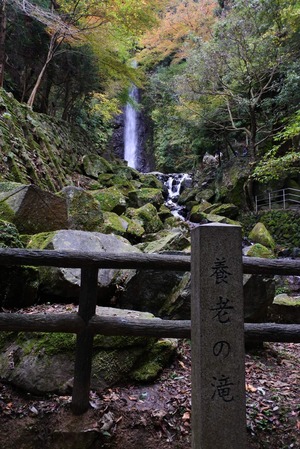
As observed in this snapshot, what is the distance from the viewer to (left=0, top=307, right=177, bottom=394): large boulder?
2.36m

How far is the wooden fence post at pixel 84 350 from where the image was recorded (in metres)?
2.21

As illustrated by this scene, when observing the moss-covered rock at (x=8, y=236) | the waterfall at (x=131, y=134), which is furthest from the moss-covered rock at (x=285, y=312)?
the waterfall at (x=131, y=134)

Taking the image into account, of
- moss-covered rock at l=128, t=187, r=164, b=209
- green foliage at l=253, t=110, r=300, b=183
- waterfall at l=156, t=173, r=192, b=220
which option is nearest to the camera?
green foliage at l=253, t=110, r=300, b=183

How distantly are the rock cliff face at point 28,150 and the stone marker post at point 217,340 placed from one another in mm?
5299

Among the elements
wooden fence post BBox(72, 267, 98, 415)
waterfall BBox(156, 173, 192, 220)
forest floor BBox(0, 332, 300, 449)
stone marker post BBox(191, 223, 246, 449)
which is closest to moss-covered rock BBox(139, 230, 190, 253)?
forest floor BBox(0, 332, 300, 449)

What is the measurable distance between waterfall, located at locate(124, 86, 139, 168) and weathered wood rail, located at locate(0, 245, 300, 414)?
23.8 m

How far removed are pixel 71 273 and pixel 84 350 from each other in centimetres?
119

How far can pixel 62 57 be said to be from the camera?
13508 mm

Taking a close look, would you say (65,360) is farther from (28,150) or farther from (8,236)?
(28,150)

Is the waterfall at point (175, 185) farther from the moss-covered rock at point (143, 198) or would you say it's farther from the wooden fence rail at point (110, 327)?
the wooden fence rail at point (110, 327)

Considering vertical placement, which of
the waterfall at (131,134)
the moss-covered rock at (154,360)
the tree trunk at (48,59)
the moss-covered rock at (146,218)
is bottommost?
the moss-covered rock at (154,360)

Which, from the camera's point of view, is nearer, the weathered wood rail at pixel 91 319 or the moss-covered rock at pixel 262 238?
the weathered wood rail at pixel 91 319

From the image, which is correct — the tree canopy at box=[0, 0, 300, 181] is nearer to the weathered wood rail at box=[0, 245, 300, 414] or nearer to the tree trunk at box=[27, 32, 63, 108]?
the tree trunk at box=[27, 32, 63, 108]

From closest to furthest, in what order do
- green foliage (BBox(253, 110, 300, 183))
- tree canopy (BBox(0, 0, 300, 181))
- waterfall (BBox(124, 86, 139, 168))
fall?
Result: green foliage (BBox(253, 110, 300, 183)), tree canopy (BBox(0, 0, 300, 181)), waterfall (BBox(124, 86, 139, 168))
